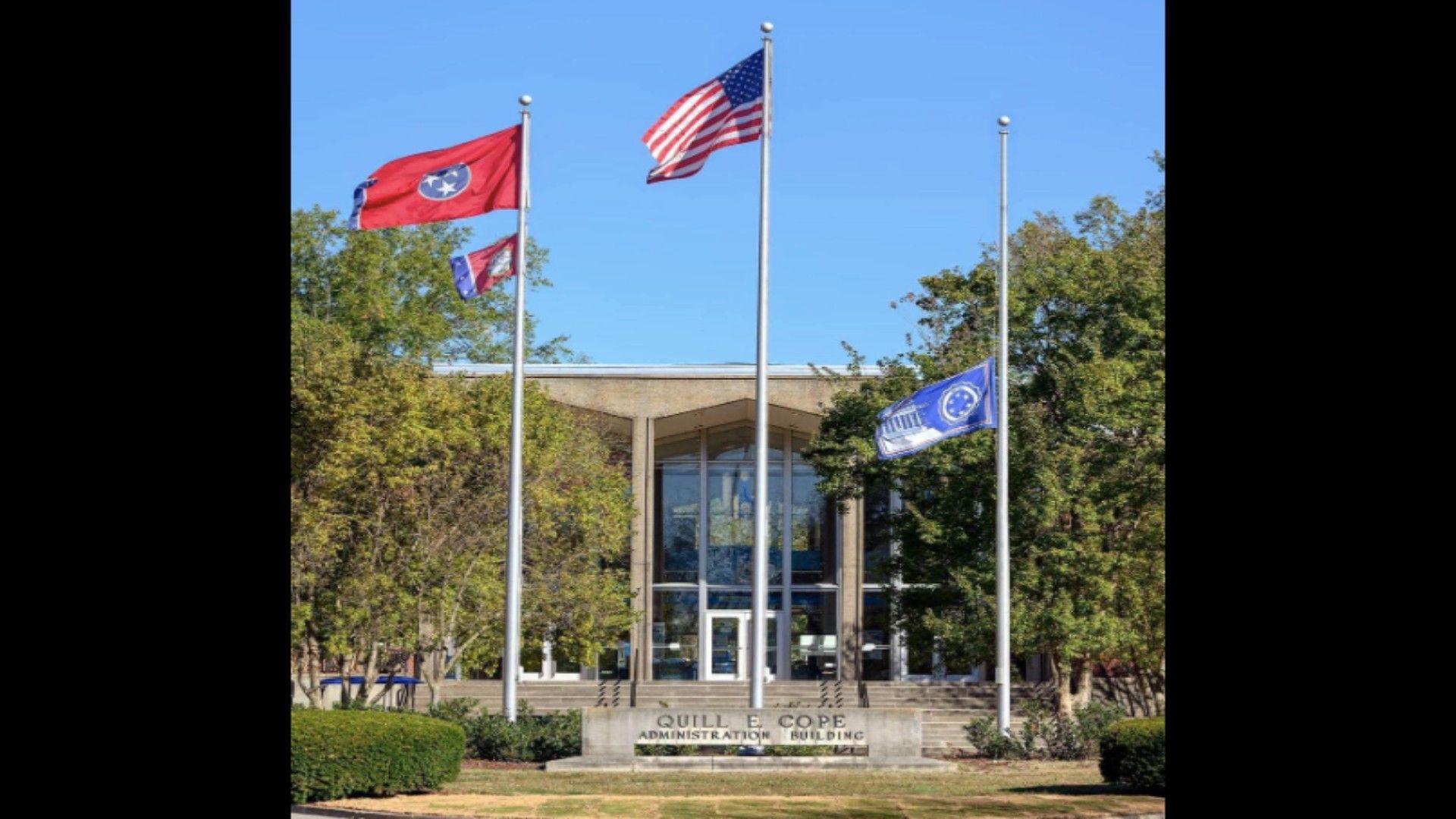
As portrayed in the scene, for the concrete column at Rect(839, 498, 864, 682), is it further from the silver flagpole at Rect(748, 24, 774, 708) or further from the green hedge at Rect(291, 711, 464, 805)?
the green hedge at Rect(291, 711, 464, 805)

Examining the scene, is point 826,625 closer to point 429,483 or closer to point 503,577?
point 503,577

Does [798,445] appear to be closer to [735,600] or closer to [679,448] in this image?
[679,448]

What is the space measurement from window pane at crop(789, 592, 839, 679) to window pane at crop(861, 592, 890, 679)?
89cm

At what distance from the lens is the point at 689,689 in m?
46.2

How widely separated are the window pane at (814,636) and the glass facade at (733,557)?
0.02m

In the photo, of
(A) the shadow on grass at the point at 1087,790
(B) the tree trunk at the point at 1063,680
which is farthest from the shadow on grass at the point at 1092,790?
(B) the tree trunk at the point at 1063,680

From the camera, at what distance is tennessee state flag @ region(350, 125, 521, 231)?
2467cm

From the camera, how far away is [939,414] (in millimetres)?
28109

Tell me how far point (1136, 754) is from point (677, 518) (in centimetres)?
3193

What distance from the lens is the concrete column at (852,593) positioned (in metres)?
49.6

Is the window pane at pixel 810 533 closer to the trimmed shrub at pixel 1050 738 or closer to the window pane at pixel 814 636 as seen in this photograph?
the window pane at pixel 814 636
